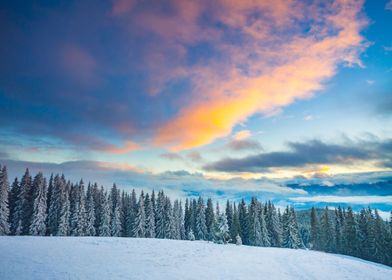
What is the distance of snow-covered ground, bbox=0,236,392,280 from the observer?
2630 centimetres

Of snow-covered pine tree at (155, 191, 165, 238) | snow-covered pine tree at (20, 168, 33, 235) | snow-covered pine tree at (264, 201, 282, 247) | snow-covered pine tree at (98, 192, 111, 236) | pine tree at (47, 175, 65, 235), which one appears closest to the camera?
snow-covered pine tree at (20, 168, 33, 235)

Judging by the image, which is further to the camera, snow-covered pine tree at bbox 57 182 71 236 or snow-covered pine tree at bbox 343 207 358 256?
snow-covered pine tree at bbox 343 207 358 256

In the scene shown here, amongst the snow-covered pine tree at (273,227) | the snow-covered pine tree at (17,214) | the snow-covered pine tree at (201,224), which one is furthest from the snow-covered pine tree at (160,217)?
the snow-covered pine tree at (17,214)

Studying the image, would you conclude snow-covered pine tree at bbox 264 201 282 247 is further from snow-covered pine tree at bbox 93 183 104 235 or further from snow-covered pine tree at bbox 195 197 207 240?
snow-covered pine tree at bbox 93 183 104 235

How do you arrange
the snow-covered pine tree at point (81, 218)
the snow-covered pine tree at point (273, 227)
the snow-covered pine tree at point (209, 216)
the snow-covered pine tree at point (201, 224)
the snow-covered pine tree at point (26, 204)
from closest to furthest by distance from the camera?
the snow-covered pine tree at point (26, 204) < the snow-covered pine tree at point (81, 218) < the snow-covered pine tree at point (273, 227) < the snow-covered pine tree at point (201, 224) < the snow-covered pine tree at point (209, 216)

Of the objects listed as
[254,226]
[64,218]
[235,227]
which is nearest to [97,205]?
[64,218]

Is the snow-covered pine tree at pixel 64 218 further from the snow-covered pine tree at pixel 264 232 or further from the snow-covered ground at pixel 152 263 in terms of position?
the snow-covered pine tree at pixel 264 232

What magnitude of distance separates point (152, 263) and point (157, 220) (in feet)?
197

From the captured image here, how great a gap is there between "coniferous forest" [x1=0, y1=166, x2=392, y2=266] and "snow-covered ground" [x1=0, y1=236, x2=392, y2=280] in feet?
55.3

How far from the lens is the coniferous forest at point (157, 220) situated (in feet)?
216

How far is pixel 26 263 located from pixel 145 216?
205 ft

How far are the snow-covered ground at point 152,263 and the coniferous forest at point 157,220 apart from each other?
1685 cm

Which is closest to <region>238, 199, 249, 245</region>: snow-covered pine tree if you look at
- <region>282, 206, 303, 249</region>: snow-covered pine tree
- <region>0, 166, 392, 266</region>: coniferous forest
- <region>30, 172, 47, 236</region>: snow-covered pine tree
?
<region>0, 166, 392, 266</region>: coniferous forest

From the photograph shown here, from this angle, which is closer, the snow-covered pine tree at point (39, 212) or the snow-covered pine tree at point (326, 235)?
the snow-covered pine tree at point (39, 212)
